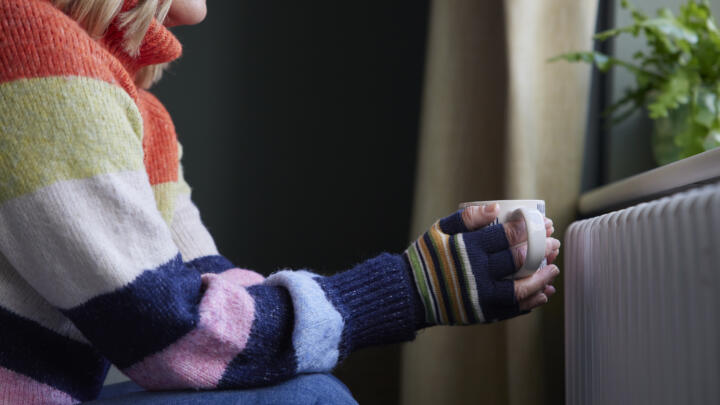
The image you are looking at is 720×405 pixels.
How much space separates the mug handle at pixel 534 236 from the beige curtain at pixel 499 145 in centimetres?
47

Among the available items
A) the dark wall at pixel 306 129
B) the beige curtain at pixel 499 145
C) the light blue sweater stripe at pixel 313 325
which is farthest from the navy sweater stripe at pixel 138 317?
the dark wall at pixel 306 129

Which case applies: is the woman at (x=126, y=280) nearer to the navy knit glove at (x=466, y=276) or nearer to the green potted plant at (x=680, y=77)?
the navy knit glove at (x=466, y=276)

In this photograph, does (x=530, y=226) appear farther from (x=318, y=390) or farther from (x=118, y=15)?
(x=118, y=15)

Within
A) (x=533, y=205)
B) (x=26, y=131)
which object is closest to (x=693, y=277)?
(x=533, y=205)

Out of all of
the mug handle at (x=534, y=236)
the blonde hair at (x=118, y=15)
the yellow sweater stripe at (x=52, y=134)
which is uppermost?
the blonde hair at (x=118, y=15)

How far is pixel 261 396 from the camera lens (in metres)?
0.58

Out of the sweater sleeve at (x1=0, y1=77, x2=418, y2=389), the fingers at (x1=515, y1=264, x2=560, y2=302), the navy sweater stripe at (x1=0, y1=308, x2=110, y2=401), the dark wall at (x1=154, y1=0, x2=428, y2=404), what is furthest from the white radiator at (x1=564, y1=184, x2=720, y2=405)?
the dark wall at (x1=154, y1=0, x2=428, y2=404)

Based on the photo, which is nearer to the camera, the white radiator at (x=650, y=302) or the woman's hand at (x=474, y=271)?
the white radiator at (x=650, y=302)

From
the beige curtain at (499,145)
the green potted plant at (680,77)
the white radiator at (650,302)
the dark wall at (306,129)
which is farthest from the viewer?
the dark wall at (306,129)

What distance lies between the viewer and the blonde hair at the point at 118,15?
663mm

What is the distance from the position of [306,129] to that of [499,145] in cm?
74

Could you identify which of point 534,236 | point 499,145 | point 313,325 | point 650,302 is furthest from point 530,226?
point 499,145

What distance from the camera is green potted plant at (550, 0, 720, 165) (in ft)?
3.36

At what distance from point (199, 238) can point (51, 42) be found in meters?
0.47
